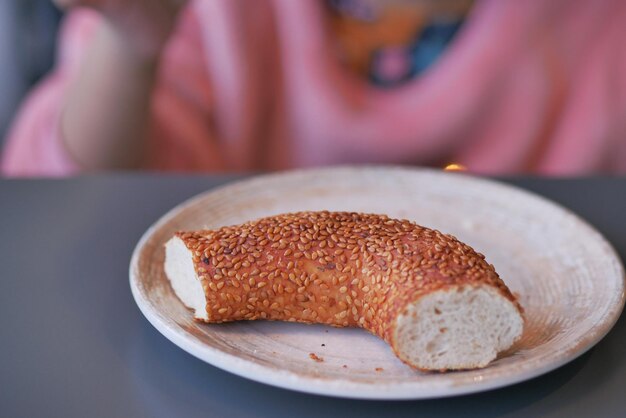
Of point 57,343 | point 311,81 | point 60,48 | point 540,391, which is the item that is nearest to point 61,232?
point 57,343

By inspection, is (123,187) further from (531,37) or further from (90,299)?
(531,37)

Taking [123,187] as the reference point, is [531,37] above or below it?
above

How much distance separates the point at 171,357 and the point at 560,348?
28 cm

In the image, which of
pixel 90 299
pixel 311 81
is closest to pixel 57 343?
pixel 90 299

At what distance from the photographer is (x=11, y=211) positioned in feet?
→ 2.65

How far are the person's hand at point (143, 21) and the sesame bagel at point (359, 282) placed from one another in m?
0.60

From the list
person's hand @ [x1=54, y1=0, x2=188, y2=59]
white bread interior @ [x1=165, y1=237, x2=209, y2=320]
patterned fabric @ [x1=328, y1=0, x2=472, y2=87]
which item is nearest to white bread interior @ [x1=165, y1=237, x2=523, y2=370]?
white bread interior @ [x1=165, y1=237, x2=209, y2=320]

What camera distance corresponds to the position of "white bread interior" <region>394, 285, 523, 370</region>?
0.50 m

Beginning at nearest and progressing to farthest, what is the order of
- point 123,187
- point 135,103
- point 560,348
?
point 560,348 < point 123,187 < point 135,103

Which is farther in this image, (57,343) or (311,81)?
(311,81)

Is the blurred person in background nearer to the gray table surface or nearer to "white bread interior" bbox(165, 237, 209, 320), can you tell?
the gray table surface

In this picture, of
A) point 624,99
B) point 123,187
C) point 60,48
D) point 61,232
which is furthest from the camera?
point 60,48

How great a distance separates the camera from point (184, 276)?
1.96 feet

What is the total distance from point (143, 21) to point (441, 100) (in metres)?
0.53
